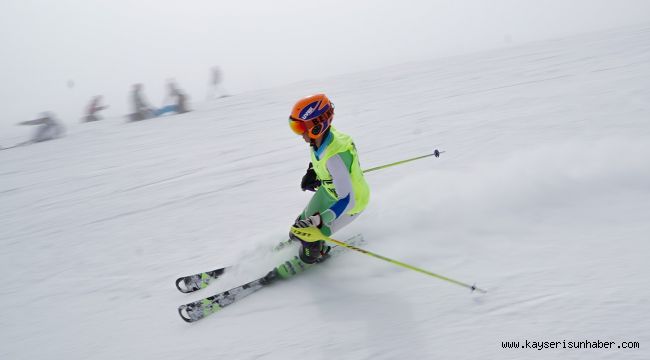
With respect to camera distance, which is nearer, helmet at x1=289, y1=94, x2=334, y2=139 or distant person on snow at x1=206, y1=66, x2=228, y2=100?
helmet at x1=289, y1=94, x2=334, y2=139

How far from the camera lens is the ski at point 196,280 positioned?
3.59 meters

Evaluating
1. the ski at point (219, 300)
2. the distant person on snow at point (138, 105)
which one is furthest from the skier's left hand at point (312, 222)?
the distant person on snow at point (138, 105)

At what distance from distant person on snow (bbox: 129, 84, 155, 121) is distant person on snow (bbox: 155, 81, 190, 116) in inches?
18.3

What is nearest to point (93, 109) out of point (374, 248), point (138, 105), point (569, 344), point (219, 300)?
point (138, 105)

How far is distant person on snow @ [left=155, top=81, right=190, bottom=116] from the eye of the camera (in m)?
15.2

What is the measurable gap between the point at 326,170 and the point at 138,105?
1312 centimetres

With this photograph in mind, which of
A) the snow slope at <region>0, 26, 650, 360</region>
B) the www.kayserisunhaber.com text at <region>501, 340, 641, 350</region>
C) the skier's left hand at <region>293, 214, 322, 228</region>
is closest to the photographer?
the www.kayserisunhaber.com text at <region>501, 340, 641, 350</region>

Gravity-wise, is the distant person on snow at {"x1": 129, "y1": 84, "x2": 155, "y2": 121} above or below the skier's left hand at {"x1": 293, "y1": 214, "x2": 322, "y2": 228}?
above

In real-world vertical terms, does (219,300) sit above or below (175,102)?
below

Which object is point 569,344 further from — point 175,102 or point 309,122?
point 175,102

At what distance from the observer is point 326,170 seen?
3.50 m

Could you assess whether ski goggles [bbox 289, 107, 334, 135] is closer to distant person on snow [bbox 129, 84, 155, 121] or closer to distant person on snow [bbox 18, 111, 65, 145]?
distant person on snow [bbox 18, 111, 65, 145]

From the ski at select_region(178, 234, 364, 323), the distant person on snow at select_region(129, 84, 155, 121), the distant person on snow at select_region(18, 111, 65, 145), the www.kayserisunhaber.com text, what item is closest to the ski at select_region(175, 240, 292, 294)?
the ski at select_region(178, 234, 364, 323)

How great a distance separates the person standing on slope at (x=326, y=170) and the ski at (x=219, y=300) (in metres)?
0.14
